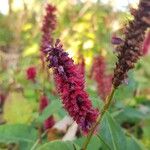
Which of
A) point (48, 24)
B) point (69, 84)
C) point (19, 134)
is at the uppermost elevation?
point (48, 24)

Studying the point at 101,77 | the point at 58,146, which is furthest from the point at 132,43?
the point at 101,77

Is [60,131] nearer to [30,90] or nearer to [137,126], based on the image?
[137,126]

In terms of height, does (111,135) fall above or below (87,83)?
below

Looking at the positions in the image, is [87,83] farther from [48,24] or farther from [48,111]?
[48,24]

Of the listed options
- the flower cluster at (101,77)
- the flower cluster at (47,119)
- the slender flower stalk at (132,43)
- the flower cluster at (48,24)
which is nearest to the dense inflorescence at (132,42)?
the slender flower stalk at (132,43)

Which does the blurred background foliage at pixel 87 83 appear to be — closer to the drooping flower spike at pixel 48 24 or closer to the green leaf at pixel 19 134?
the green leaf at pixel 19 134

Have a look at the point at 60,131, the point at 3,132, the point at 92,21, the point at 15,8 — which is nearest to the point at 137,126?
the point at 60,131

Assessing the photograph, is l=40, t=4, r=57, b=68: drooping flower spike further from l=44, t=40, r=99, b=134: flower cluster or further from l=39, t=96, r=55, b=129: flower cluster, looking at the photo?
l=44, t=40, r=99, b=134: flower cluster

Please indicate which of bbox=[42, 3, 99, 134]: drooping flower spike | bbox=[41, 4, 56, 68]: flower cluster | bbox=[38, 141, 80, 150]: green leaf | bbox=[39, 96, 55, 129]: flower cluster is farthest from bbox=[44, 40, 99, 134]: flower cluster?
bbox=[39, 96, 55, 129]: flower cluster
